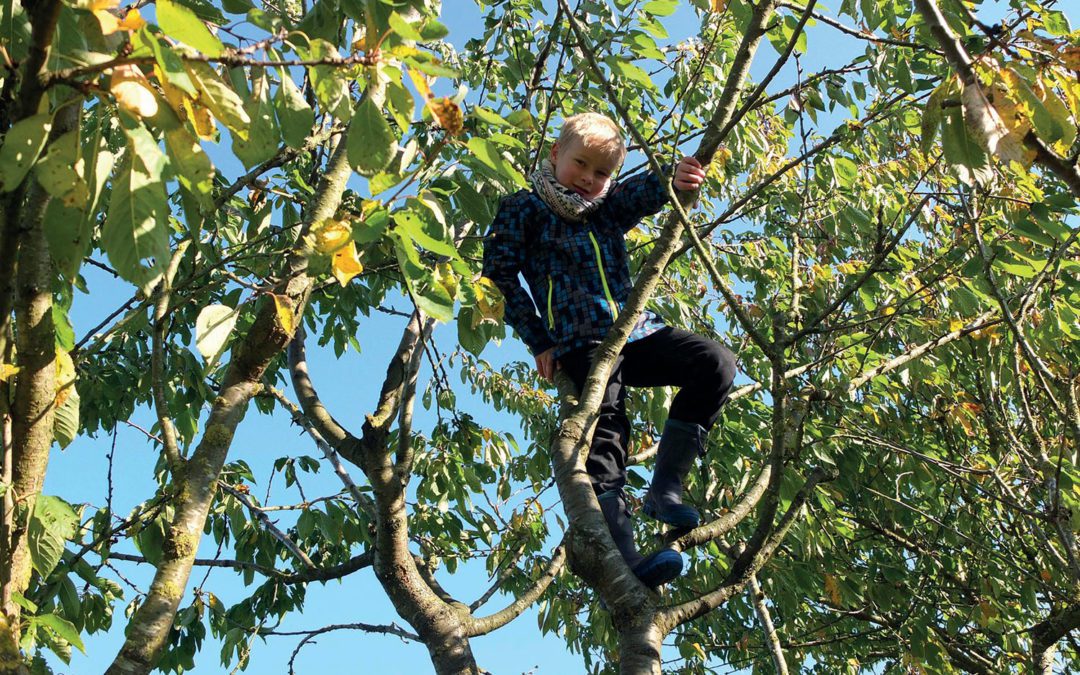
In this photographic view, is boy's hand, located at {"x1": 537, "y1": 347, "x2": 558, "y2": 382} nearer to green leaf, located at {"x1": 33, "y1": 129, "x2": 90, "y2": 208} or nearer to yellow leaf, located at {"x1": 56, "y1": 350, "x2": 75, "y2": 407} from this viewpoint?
yellow leaf, located at {"x1": 56, "y1": 350, "x2": 75, "y2": 407}

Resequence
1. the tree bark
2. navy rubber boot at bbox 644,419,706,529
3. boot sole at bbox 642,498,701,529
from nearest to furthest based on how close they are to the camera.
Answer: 1. boot sole at bbox 642,498,701,529
2. navy rubber boot at bbox 644,419,706,529
3. the tree bark

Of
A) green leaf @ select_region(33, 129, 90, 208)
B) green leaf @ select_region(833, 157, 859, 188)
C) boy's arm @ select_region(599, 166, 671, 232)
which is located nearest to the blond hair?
boy's arm @ select_region(599, 166, 671, 232)

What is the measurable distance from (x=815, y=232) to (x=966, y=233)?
282 cm

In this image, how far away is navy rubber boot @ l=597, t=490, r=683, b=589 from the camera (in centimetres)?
214

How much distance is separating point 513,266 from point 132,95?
5.96ft

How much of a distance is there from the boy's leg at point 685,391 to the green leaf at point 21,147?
1.90 metres

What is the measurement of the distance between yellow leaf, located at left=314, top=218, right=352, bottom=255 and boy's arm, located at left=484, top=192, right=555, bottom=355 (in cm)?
116

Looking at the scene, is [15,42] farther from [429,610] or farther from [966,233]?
[966,233]

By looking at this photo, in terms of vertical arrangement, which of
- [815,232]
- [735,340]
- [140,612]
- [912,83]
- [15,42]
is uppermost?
[815,232]

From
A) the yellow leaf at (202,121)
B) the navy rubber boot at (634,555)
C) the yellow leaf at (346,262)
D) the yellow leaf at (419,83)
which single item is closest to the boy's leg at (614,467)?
the navy rubber boot at (634,555)

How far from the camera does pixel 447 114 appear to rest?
4.71 feet

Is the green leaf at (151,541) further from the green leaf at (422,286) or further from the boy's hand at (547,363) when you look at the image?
the green leaf at (422,286)

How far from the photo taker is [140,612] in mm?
1985

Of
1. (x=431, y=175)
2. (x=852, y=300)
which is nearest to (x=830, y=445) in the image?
(x=852, y=300)
